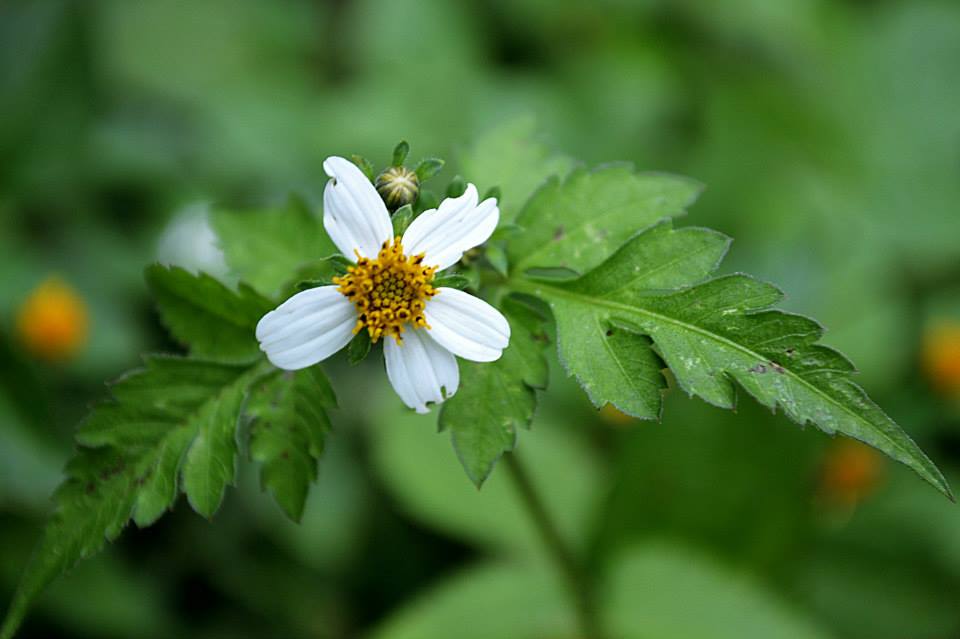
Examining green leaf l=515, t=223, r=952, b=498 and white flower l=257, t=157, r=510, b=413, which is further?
white flower l=257, t=157, r=510, b=413

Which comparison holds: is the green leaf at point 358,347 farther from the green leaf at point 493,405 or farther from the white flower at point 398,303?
the green leaf at point 493,405

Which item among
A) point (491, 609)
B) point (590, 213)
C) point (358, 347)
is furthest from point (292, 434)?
point (491, 609)

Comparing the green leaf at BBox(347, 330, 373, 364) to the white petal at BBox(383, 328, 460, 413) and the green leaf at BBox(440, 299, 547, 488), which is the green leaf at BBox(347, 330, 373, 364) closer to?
the white petal at BBox(383, 328, 460, 413)

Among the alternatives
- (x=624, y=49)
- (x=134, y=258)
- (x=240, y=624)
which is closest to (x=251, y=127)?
Result: (x=134, y=258)

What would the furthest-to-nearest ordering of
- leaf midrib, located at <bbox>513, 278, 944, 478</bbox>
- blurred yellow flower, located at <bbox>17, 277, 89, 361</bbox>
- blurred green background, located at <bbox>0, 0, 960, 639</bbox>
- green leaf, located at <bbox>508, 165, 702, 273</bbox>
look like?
blurred yellow flower, located at <bbox>17, 277, 89, 361</bbox>
blurred green background, located at <bbox>0, 0, 960, 639</bbox>
green leaf, located at <bbox>508, 165, 702, 273</bbox>
leaf midrib, located at <bbox>513, 278, 944, 478</bbox>

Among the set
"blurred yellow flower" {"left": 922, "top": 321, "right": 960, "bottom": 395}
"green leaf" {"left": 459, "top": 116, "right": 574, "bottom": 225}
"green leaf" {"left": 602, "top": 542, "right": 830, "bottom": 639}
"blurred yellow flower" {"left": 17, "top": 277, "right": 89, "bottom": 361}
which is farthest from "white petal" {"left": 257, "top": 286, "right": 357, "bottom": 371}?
"blurred yellow flower" {"left": 922, "top": 321, "right": 960, "bottom": 395}

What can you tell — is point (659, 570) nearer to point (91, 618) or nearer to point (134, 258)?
point (91, 618)

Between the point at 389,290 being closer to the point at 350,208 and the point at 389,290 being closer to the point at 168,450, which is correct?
the point at 350,208
